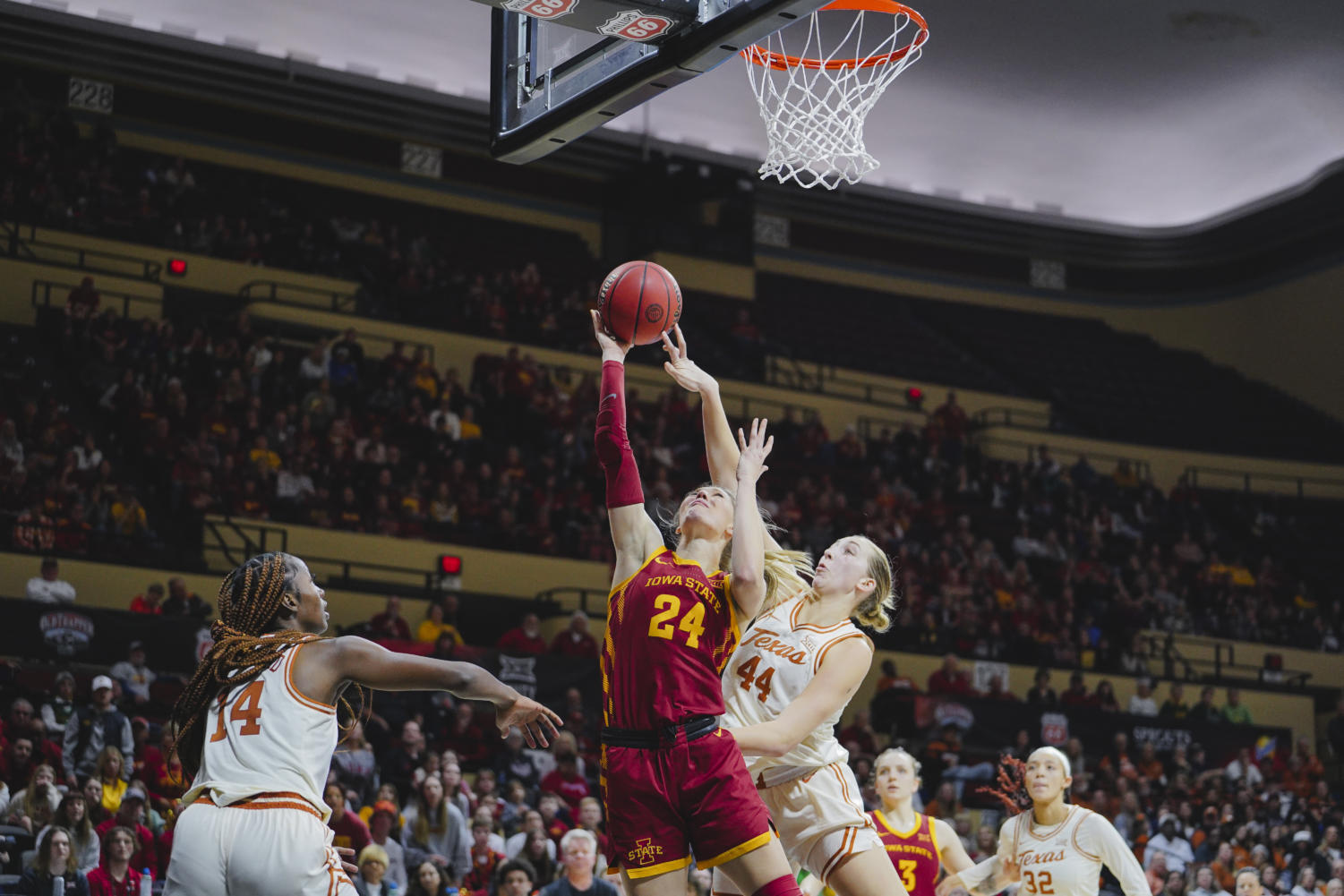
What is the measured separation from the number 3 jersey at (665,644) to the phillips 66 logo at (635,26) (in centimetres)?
218

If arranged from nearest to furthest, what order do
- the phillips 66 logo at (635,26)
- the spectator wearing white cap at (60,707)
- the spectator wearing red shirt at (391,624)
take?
the phillips 66 logo at (635,26) → the spectator wearing white cap at (60,707) → the spectator wearing red shirt at (391,624)

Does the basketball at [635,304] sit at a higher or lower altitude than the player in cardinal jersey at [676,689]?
higher

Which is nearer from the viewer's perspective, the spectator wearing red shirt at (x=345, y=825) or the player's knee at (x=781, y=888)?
the player's knee at (x=781, y=888)

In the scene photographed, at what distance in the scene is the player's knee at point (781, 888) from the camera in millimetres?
4734

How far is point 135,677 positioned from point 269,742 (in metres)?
9.59

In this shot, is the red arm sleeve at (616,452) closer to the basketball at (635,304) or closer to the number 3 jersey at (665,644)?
the number 3 jersey at (665,644)

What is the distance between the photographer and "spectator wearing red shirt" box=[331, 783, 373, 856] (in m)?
10.5

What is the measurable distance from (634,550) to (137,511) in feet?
40.7

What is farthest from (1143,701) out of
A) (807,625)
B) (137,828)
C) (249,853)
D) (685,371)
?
(249,853)

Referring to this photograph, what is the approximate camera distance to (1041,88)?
2320cm

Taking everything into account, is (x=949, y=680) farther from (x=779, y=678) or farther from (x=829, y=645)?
(x=829, y=645)

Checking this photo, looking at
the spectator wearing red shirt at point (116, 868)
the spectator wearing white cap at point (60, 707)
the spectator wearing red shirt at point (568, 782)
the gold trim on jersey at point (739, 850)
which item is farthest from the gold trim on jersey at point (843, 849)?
the spectator wearing white cap at point (60, 707)

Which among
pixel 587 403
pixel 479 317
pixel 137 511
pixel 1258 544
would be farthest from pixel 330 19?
pixel 1258 544

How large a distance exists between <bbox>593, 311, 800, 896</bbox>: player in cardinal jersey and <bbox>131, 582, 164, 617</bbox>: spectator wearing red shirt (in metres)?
10.5
